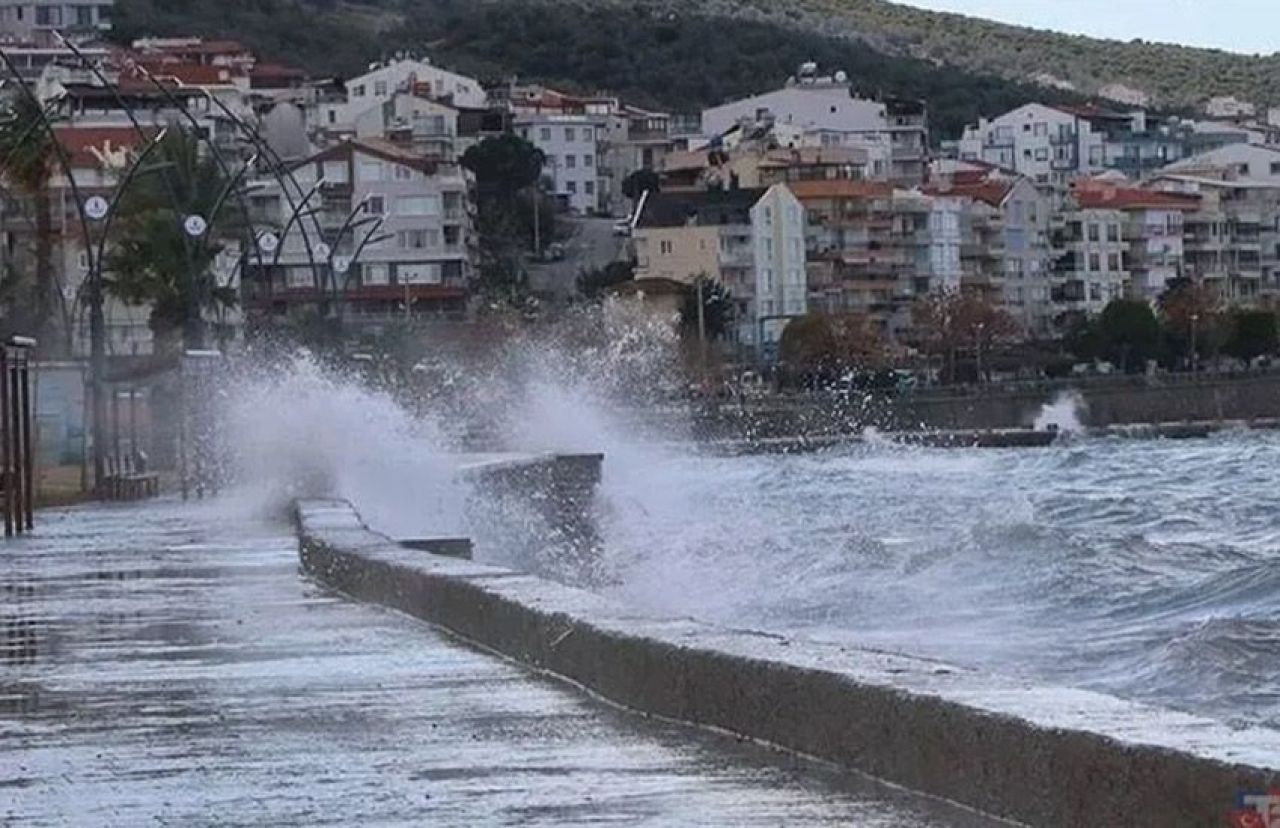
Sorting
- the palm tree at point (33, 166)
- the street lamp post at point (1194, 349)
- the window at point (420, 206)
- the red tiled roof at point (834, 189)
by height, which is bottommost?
the street lamp post at point (1194, 349)

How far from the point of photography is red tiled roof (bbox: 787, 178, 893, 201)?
172 meters

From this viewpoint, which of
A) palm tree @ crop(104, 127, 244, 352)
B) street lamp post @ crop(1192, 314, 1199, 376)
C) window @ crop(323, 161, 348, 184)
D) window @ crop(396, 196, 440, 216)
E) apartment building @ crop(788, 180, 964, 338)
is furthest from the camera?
apartment building @ crop(788, 180, 964, 338)

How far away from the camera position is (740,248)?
538 ft

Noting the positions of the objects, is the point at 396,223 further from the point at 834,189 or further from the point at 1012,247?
the point at 1012,247

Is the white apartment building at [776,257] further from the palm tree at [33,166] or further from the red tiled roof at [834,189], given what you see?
the palm tree at [33,166]

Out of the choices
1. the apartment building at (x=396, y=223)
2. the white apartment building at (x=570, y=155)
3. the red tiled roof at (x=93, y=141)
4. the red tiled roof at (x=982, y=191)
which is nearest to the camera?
the red tiled roof at (x=93, y=141)

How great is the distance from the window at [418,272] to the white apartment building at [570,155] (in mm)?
38769

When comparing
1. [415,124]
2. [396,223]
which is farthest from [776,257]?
[415,124]

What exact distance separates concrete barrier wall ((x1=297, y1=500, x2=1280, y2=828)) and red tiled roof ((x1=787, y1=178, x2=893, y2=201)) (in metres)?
158

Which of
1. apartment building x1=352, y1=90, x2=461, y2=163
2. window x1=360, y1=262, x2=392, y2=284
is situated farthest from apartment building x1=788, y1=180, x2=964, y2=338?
window x1=360, y1=262, x2=392, y2=284

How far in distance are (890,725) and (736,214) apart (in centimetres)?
15562

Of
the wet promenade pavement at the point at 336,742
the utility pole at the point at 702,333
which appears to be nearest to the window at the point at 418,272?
the utility pole at the point at 702,333

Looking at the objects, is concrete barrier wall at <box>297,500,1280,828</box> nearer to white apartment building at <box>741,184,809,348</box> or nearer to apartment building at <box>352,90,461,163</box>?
white apartment building at <box>741,184,809,348</box>

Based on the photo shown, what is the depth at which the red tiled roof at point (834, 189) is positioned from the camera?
17162 cm
